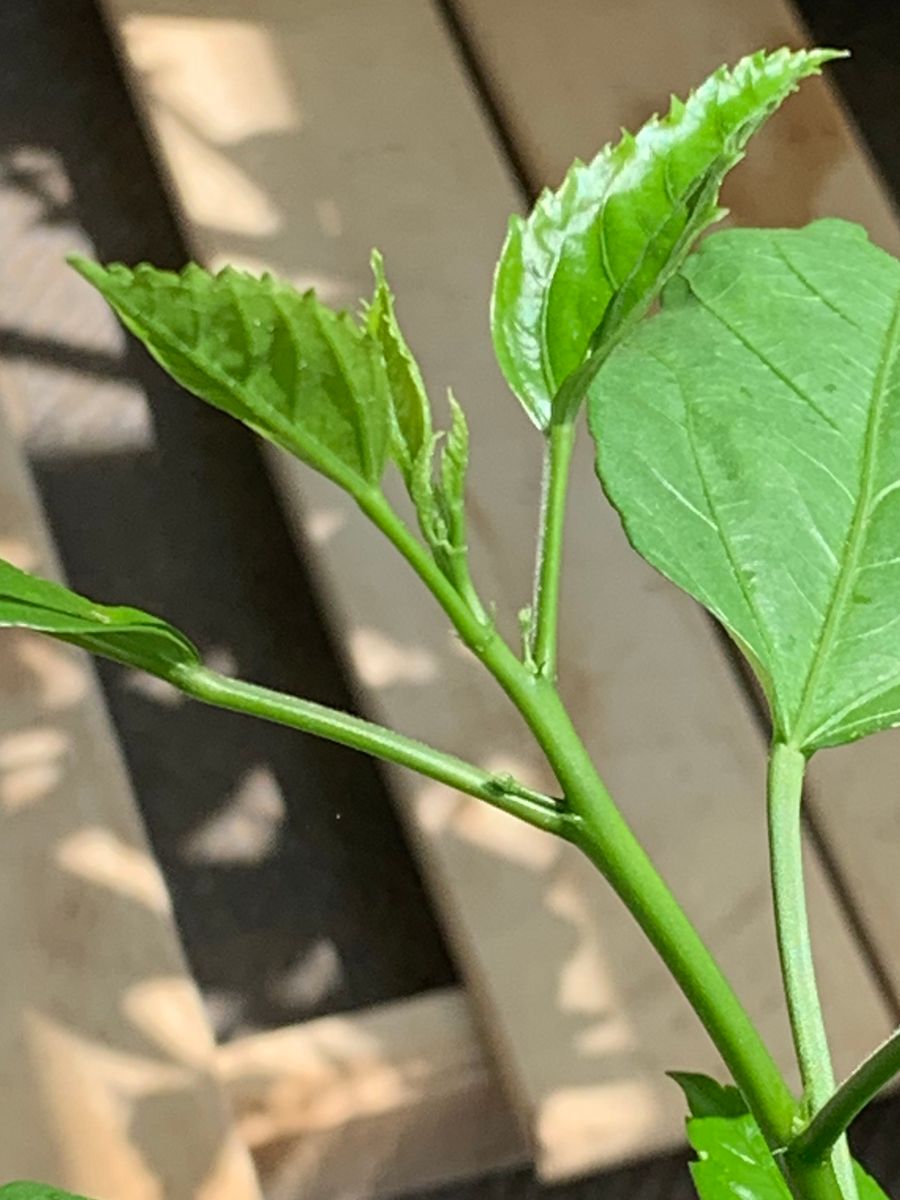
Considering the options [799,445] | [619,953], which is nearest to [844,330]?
[799,445]

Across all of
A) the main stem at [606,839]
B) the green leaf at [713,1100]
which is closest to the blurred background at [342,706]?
the green leaf at [713,1100]

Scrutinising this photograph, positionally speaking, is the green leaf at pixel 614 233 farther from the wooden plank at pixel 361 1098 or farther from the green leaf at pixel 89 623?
the wooden plank at pixel 361 1098

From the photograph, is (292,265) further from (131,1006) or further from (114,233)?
(131,1006)

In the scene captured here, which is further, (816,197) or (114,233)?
(114,233)

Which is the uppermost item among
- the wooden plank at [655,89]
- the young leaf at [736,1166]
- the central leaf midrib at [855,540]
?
the wooden plank at [655,89]

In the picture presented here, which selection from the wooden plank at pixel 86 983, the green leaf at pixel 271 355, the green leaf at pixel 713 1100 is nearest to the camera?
the green leaf at pixel 271 355

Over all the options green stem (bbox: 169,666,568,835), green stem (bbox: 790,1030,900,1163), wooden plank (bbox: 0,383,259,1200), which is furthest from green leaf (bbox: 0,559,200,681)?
wooden plank (bbox: 0,383,259,1200)

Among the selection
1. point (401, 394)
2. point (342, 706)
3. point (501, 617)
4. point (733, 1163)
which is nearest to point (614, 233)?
point (401, 394)
